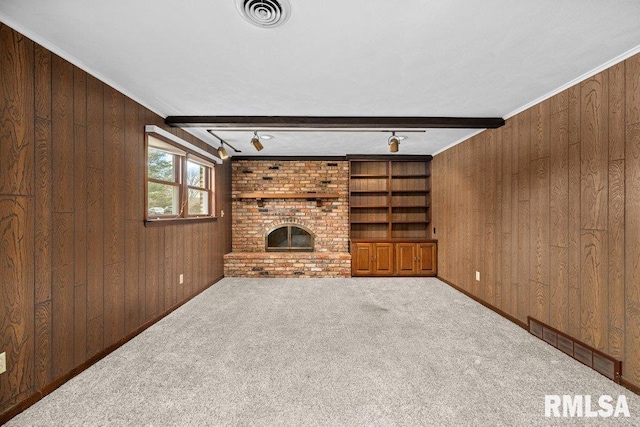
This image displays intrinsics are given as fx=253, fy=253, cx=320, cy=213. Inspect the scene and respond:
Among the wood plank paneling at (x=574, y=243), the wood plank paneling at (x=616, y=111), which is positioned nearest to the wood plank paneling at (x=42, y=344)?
the wood plank paneling at (x=574, y=243)

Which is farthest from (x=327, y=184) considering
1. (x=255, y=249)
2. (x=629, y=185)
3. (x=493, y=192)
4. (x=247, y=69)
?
(x=629, y=185)

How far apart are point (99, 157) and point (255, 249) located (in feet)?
11.0

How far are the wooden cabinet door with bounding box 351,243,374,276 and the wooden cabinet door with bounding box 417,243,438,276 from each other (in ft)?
Result: 2.99

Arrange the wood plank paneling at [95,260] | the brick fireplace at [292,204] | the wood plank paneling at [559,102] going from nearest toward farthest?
1. the wood plank paneling at [95,260]
2. the wood plank paneling at [559,102]
3. the brick fireplace at [292,204]

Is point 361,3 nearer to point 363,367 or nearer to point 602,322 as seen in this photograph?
point 363,367

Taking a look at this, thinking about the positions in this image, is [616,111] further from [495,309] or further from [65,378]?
[65,378]

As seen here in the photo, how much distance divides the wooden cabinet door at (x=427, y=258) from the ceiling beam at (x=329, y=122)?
2.39 m

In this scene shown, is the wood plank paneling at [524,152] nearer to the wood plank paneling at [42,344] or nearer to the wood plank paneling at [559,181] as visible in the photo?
the wood plank paneling at [559,181]

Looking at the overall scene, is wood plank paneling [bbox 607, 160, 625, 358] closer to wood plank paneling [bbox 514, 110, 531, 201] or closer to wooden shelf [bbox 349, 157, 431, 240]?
wood plank paneling [bbox 514, 110, 531, 201]

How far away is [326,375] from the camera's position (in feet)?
6.14

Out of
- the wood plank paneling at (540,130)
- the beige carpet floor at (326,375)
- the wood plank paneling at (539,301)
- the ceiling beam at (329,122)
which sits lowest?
the beige carpet floor at (326,375)

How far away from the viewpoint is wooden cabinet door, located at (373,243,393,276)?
475 cm

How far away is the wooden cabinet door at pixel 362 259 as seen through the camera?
4.76 m

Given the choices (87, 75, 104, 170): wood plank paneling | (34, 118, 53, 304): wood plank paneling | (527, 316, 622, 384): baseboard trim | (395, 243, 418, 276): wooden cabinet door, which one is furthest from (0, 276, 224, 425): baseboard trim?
(527, 316, 622, 384): baseboard trim
